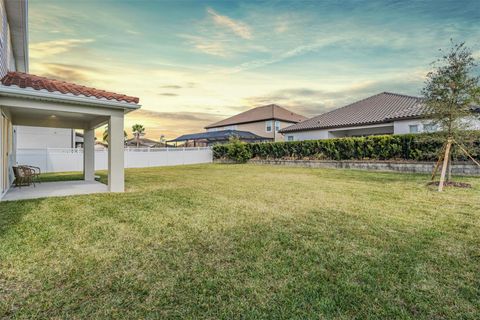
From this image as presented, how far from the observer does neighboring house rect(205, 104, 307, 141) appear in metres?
38.2

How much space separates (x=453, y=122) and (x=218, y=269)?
11.1m

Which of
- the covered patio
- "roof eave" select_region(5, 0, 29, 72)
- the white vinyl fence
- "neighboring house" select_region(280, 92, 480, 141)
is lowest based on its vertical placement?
the white vinyl fence

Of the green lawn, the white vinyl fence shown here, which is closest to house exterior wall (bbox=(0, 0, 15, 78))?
→ the green lawn

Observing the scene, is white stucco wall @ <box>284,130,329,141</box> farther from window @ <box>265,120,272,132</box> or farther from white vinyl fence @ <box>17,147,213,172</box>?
window @ <box>265,120,272,132</box>

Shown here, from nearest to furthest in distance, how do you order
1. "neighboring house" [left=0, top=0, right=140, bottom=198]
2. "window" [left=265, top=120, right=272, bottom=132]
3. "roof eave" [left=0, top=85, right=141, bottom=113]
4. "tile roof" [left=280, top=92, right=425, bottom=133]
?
"roof eave" [left=0, top=85, right=141, bottom=113]
"neighboring house" [left=0, top=0, right=140, bottom=198]
"tile roof" [left=280, top=92, right=425, bottom=133]
"window" [left=265, top=120, right=272, bottom=132]

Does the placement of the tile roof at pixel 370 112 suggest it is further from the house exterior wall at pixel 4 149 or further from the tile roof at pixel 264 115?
the house exterior wall at pixel 4 149

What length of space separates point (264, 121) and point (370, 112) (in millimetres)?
17824

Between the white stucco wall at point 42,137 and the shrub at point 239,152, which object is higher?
the white stucco wall at point 42,137

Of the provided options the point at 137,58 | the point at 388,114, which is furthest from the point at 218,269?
the point at 388,114

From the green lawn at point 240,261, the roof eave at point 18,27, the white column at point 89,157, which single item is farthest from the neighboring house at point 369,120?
the roof eave at point 18,27

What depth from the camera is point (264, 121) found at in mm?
38688

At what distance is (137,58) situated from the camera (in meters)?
13.1

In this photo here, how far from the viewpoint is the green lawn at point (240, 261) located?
2.57 meters

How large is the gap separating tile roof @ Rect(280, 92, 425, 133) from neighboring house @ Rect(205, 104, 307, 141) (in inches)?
388
